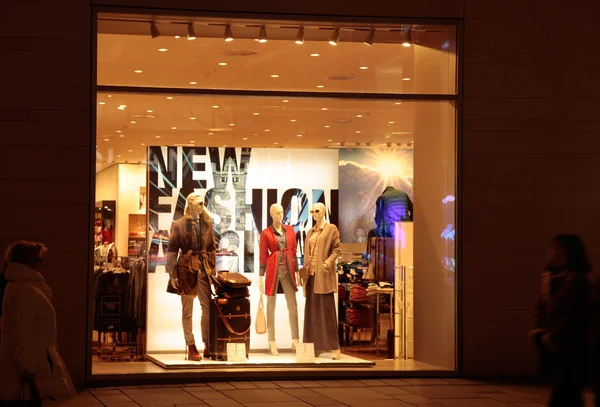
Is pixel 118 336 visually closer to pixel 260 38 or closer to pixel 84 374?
pixel 84 374

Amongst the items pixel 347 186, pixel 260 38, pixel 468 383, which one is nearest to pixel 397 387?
pixel 468 383

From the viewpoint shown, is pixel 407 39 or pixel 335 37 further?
pixel 407 39

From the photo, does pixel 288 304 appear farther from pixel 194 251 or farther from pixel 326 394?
pixel 326 394

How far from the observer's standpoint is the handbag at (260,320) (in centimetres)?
1027

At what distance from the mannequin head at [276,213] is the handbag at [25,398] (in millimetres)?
4432

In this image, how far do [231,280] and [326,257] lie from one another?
1.01 m

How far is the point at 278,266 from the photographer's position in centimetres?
1036

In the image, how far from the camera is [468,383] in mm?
9641

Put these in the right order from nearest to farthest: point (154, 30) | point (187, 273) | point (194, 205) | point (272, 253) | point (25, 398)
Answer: point (25, 398) < point (154, 30) < point (187, 273) < point (194, 205) < point (272, 253)

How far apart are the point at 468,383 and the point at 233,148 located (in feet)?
10.6

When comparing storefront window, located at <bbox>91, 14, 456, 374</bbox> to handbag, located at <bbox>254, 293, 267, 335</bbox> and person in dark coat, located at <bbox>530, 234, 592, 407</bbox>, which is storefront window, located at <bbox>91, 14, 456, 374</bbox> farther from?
person in dark coat, located at <bbox>530, 234, 592, 407</bbox>

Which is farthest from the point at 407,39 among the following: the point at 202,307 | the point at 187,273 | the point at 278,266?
the point at 202,307

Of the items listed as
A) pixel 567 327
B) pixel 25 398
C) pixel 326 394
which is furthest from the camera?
pixel 326 394

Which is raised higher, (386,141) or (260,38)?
(260,38)
